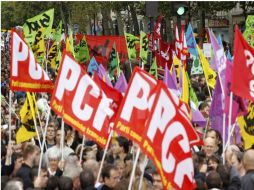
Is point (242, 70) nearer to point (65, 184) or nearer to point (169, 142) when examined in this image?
point (169, 142)

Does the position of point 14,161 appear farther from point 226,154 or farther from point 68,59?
point 226,154

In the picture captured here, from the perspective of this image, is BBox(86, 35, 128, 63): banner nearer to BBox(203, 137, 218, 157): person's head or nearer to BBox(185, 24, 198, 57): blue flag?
BBox(185, 24, 198, 57): blue flag

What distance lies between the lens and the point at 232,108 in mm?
8906

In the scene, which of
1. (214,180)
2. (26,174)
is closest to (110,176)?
(214,180)

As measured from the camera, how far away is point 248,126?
9.46m

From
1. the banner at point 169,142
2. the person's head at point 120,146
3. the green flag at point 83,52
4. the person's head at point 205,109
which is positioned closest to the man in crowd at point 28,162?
the person's head at point 120,146

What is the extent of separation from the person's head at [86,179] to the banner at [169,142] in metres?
1.00

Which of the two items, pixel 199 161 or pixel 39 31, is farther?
pixel 39 31

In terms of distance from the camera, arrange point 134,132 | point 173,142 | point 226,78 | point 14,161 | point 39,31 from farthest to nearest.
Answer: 1. point 39,31
2. point 226,78
3. point 14,161
4. point 134,132
5. point 173,142

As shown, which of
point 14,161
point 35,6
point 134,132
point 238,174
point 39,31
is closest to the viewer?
point 134,132

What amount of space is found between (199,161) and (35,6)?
51956mm

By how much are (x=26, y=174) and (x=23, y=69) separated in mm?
1900


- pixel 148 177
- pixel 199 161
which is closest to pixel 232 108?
pixel 199 161

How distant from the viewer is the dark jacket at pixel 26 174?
752cm
